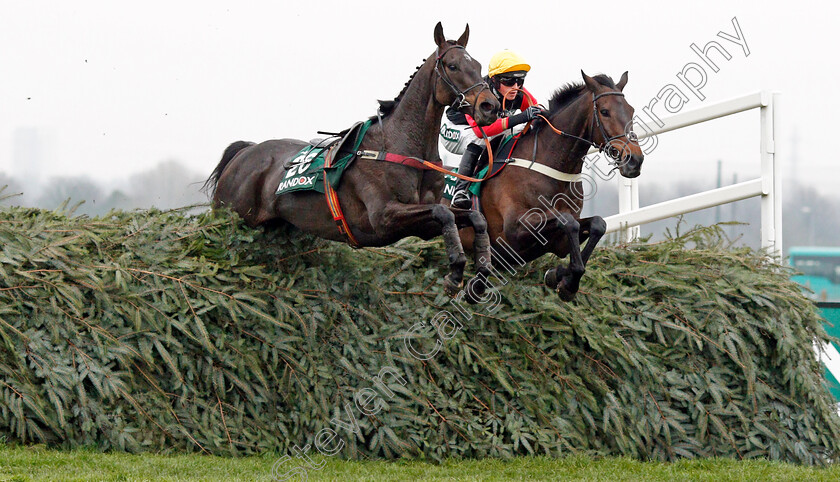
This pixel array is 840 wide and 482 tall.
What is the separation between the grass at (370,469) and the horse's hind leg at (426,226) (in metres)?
1.56

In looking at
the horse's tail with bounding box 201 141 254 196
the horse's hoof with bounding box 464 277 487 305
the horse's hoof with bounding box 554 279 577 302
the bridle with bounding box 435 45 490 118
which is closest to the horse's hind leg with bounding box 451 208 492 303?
the horse's hoof with bounding box 464 277 487 305

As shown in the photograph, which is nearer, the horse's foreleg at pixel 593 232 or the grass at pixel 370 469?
the grass at pixel 370 469

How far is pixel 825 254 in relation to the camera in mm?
18828

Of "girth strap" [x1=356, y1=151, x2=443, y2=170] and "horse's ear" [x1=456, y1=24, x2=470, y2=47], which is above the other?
"horse's ear" [x1=456, y1=24, x2=470, y2=47]

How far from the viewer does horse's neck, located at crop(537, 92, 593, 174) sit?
249 inches

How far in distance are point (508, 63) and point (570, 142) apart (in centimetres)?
84

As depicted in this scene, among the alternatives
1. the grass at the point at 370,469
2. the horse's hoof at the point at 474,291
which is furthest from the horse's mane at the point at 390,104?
the grass at the point at 370,469

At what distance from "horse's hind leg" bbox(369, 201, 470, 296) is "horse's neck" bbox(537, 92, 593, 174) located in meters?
1.37

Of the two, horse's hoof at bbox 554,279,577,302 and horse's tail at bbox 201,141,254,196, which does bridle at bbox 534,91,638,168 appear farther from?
horse's tail at bbox 201,141,254,196

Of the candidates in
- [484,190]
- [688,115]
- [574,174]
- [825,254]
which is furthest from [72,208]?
[825,254]

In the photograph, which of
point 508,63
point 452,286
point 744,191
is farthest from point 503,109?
point 744,191

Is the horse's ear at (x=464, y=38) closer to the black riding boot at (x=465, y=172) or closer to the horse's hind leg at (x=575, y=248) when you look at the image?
the black riding boot at (x=465, y=172)

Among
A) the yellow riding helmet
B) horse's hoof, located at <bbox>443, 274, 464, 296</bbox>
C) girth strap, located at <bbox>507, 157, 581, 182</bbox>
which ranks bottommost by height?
horse's hoof, located at <bbox>443, 274, 464, 296</bbox>

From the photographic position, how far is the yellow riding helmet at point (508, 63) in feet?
21.6
